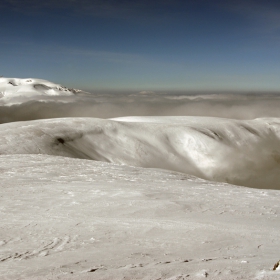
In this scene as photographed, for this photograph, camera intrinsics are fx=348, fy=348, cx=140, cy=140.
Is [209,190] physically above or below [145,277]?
below

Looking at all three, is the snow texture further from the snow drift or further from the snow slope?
the snow drift

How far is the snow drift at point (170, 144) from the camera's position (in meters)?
30.4

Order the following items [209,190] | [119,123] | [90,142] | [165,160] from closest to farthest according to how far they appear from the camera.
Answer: [209,190] < [90,142] < [165,160] < [119,123]

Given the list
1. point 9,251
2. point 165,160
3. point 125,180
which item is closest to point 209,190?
point 125,180

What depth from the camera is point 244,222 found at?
6.95 m

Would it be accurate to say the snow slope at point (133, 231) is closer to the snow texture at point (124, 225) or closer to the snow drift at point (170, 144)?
the snow texture at point (124, 225)

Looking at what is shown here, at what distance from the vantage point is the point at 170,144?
43.3 metres

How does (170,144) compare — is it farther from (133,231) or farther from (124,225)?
(133,231)

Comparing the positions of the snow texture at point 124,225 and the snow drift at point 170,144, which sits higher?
the snow texture at point 124,225

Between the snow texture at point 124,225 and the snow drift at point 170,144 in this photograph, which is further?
the snow drift at point 170,144

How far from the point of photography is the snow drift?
3041cm

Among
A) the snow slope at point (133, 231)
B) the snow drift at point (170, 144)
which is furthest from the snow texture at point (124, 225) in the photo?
the snow drift at point (170, 144)

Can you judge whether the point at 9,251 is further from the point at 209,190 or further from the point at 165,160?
the point at 165,160

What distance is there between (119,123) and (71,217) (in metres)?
35.6
